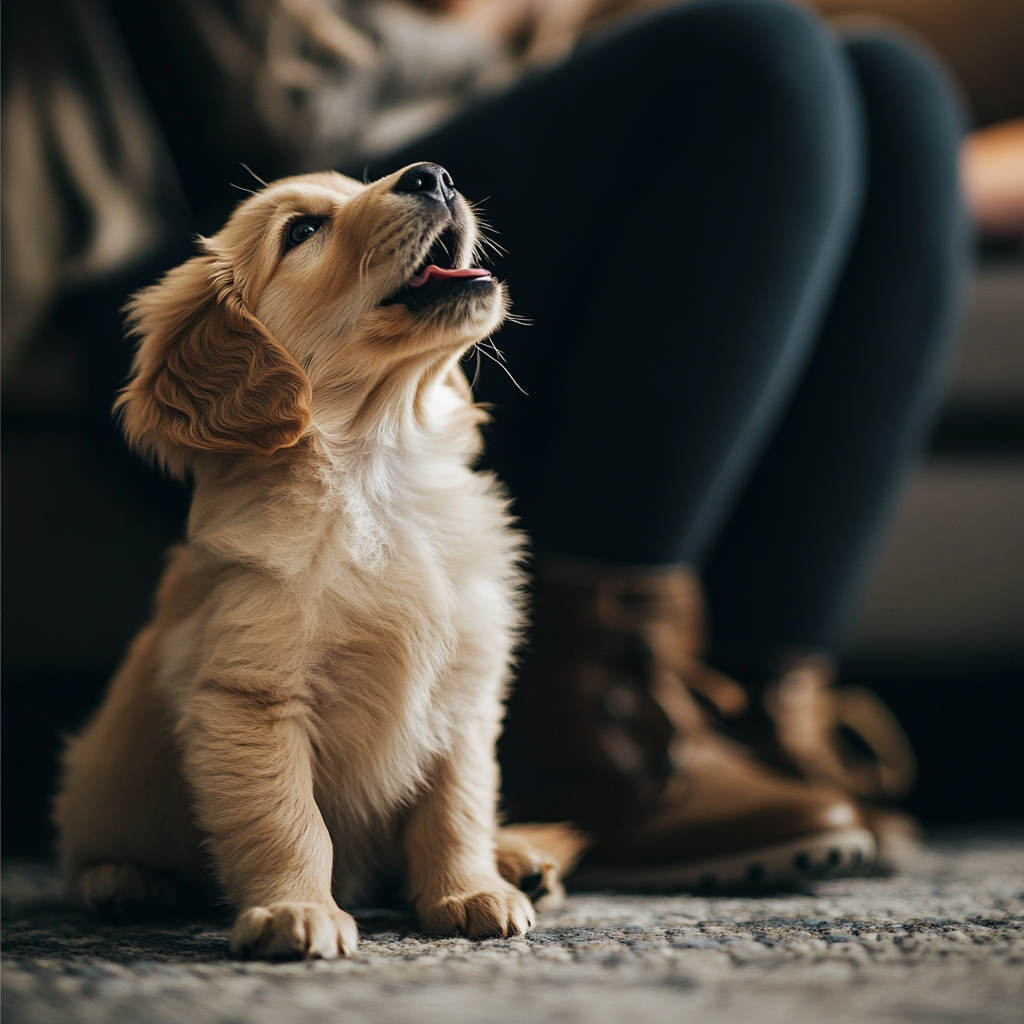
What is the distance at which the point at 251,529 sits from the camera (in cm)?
58

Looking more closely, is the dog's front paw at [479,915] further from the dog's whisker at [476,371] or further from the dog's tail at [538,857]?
the dog's whisker at [476,371]

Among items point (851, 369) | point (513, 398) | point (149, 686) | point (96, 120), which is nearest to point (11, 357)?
point (96, 120)

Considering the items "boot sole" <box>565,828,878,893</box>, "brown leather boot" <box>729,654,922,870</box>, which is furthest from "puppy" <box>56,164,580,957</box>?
"brown leather boot" <box>729,654,922,870</box>

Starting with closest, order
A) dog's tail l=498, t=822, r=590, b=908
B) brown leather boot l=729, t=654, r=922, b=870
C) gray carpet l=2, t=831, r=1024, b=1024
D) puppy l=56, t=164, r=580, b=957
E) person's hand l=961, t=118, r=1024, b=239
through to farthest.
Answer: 1. gray carpet l=2, t=831, r=1024, b=1024
2. puppy l=56, t=164, r=580, b=957
3. dog's tail l=498, t=822, r=590, b=908
4. brown leather boot l=729, t=654, r=922, b=870
5. person's hand l=961, t=118, r=1024, b=239

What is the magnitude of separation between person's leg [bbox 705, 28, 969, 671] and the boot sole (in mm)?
370

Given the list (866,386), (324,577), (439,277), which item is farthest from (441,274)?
(866,386)

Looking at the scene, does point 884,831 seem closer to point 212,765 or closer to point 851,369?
point 851,369

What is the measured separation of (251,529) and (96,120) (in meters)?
0.49

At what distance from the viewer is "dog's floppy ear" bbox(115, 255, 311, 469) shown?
55cm

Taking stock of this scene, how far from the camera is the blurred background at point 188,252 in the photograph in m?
0.70

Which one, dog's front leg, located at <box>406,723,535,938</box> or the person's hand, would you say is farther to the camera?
the person's hand

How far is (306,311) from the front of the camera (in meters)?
0.56

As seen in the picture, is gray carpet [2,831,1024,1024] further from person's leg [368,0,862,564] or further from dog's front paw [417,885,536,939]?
person's leg [368,0,862,564]

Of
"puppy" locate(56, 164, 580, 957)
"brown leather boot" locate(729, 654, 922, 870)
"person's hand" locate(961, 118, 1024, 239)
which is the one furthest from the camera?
"person's hand" locate(961, 118, 1024, 239)
